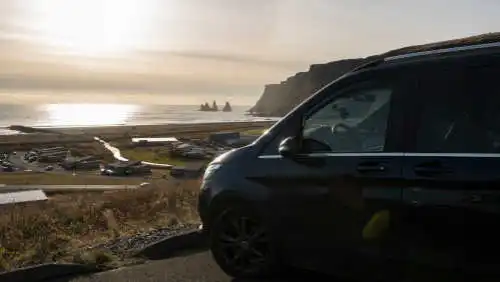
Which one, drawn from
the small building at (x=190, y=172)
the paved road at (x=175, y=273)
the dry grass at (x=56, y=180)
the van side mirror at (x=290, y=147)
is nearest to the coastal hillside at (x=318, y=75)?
the van side mirror at (x=290, y=147)

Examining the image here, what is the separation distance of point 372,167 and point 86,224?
5857 mm

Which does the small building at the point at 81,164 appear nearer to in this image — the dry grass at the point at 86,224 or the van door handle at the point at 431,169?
the dry grass at the point at 86,224

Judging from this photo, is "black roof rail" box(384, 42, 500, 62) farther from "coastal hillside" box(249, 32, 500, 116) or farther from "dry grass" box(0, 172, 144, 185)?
"dry grass" box(0, 172, 144, 185)

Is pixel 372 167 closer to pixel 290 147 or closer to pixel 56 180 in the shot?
pixel 290 147

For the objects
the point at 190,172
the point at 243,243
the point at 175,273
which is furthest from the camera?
the point at 190,172

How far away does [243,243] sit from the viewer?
5500 millimetres

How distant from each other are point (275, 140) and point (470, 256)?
6.56ft

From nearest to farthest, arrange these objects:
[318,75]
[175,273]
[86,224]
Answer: [175,273] < [86,224] < [318,75]

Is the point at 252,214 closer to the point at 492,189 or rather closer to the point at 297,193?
the point at 297,193

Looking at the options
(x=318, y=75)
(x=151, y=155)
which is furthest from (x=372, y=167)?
(x=318, y=75)

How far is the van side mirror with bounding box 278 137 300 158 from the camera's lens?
16.5 feet

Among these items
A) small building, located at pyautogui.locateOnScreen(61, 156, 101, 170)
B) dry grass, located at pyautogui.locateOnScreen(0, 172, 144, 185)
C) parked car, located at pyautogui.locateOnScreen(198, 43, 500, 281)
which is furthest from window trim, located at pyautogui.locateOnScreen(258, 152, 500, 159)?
small building, located at pyautogui.locateOnScreen(61, 156, 101, 170)

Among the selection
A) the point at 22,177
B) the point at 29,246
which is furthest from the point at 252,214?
the point at 22,177

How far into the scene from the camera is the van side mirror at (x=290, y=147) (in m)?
5.04
